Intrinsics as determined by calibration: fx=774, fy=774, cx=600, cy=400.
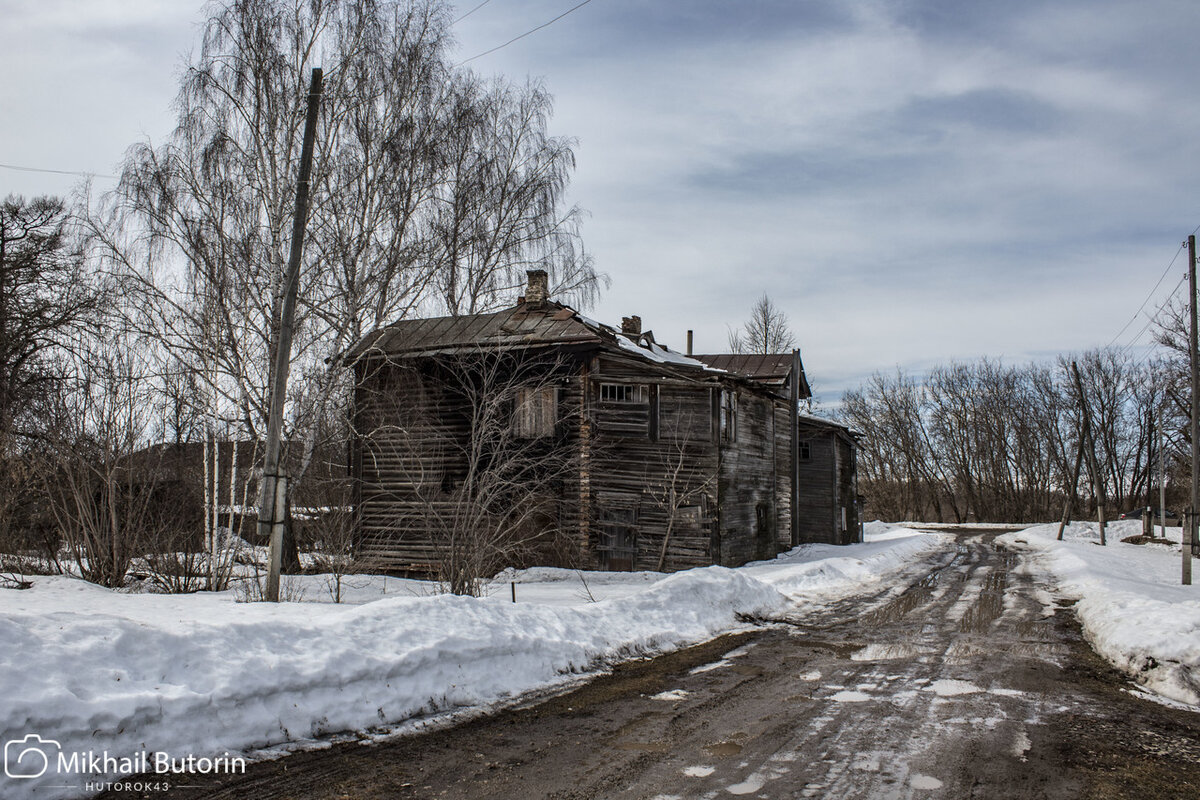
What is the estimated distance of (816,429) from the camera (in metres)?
35.2

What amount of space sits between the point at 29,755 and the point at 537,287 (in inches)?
778

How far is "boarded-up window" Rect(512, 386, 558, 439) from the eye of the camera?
2152 cm

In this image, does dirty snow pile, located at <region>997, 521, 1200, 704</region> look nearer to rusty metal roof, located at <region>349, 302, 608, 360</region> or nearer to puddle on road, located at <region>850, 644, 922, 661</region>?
→ puddle on road, located at <region>850, 644, 922, 661</region>

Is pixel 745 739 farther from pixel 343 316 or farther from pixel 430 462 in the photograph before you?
pixel 430 462

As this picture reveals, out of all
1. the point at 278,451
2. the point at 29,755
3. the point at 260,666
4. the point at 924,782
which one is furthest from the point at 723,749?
the point at 278,451

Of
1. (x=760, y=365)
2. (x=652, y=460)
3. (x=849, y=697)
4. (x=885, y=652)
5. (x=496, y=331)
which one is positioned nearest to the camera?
(x=849, y=697)

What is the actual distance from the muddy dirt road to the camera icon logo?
82 cm

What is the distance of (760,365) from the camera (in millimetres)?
34531

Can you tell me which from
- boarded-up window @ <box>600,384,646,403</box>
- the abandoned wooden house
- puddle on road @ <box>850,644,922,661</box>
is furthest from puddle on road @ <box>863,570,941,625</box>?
boarded-up window @ <box>600,384,646,403</box>

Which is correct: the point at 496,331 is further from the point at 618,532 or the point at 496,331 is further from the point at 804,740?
the point at 804,740

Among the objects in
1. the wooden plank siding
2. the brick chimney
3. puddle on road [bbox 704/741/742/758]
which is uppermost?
the brick chimney

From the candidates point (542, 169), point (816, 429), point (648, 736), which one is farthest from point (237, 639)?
point (816, 429)
